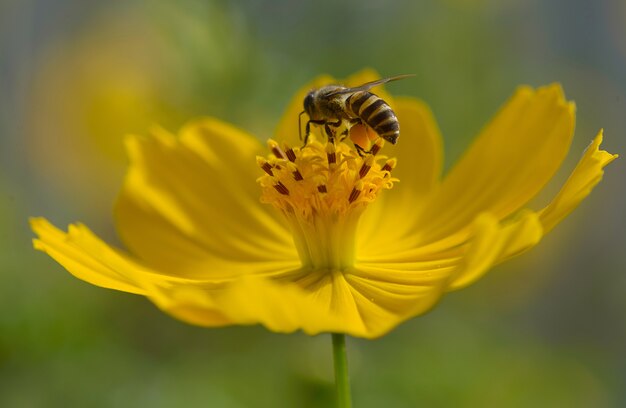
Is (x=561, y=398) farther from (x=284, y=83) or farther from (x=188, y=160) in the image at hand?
(x=188, y=160)

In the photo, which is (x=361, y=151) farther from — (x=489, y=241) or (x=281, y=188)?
(x=489, y=241)

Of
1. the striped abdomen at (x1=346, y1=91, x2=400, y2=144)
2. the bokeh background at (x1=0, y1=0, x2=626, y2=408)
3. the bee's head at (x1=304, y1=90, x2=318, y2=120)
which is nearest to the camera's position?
the striped abdomen at (x1=346, y1=91, x2=400, y2=144)

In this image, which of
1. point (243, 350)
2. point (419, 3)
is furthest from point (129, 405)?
point (419, 3)

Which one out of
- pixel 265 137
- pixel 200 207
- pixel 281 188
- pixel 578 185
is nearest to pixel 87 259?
pixel 281 188

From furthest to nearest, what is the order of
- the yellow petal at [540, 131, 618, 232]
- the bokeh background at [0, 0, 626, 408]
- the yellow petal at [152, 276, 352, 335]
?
the bokeh background at [0, 0, 626, 408] < the yellow petal at [540, 131, 618, 232] < the yellow petal at [152, 276, 352, 335]

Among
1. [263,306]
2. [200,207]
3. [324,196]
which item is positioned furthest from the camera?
[200,207]

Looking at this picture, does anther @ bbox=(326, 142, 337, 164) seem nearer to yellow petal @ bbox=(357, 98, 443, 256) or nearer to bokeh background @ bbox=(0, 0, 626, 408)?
yellow petal @ bbox=(357, 98, 443, 256)

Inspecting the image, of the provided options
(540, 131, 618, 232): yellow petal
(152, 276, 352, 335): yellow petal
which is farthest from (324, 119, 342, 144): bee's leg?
(152, 276, 352, 335): yellow petal
